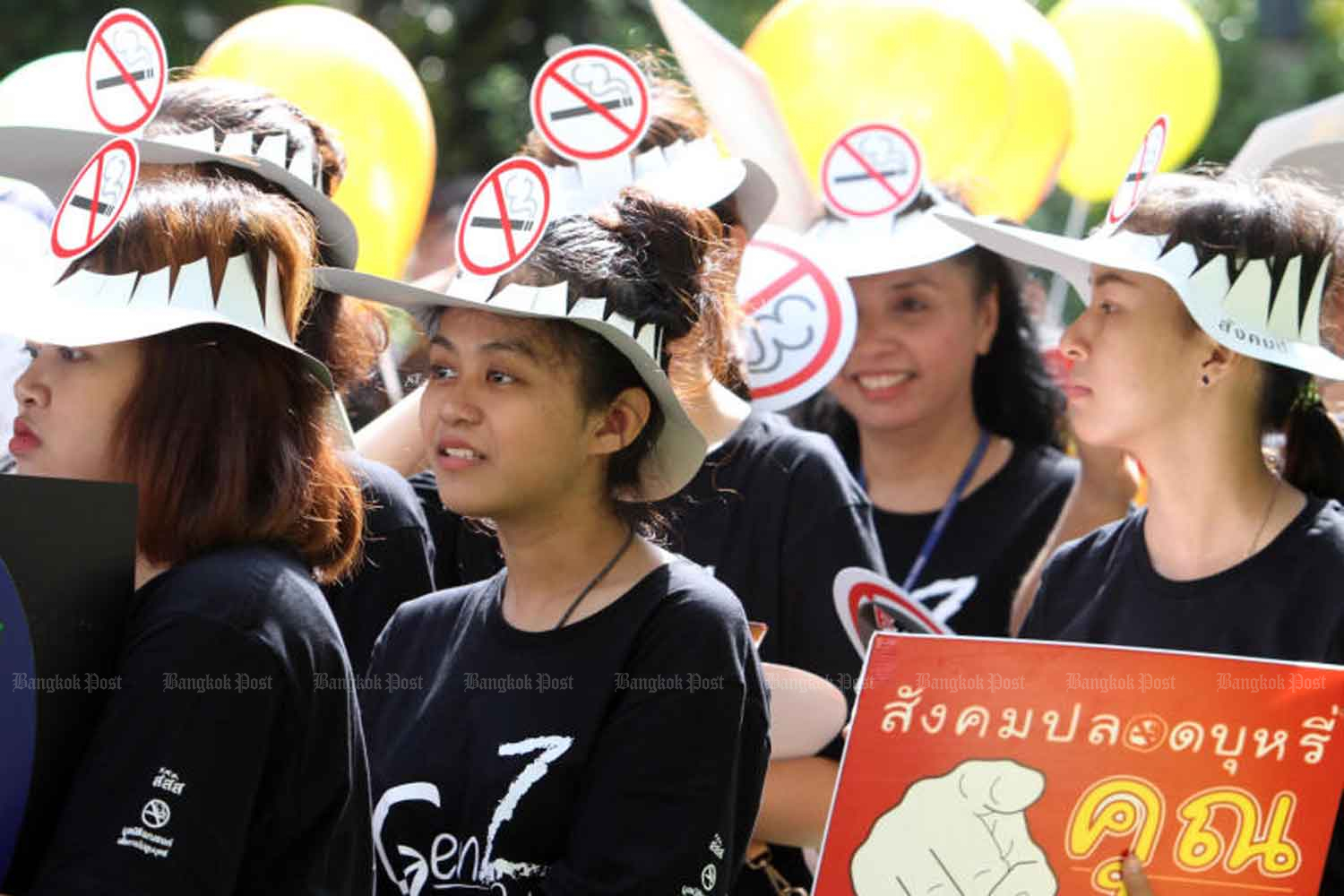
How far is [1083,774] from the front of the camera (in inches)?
101

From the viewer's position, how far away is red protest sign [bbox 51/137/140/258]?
225cm

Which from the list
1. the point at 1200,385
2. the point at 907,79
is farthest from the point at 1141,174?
the point at 907,79

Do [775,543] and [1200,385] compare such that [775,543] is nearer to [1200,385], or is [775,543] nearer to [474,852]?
[1200,385]

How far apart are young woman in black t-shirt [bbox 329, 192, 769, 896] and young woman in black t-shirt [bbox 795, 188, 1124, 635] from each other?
1.17m

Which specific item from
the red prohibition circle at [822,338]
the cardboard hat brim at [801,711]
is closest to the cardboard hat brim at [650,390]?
the cardboard hat brim at [801,711]

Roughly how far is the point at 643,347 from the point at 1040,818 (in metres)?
0.81

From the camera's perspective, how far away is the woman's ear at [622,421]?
2.70 m

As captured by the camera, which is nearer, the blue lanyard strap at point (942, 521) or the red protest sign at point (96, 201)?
the red protest sign at point (96, 201)

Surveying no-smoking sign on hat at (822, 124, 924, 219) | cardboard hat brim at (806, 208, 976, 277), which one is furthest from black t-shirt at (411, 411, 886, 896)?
no-smoking sign on hat at (822, 124, 924, 219)

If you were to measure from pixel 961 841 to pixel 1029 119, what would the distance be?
2.54 metres

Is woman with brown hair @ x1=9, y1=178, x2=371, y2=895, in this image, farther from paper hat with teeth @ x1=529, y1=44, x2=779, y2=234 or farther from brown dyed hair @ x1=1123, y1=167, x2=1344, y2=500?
brown dyed hair @ x1=1123, y1=167, x2=1344, y2=500

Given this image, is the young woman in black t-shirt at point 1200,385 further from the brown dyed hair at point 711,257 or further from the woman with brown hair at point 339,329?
the woman with brown hair at point 339,329

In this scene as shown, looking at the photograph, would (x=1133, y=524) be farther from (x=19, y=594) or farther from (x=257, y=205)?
(x=19, y=594)

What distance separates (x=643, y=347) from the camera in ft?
8.80
